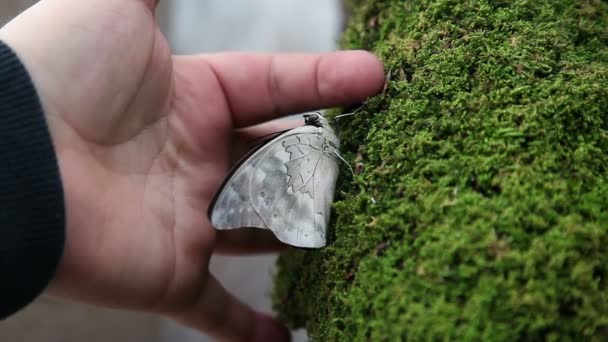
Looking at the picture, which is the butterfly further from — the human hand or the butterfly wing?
the human hand

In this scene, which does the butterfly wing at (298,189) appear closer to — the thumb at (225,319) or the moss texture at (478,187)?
the moss texture at (478,187)

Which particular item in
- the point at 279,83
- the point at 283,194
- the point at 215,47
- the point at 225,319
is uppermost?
the point at 279,83

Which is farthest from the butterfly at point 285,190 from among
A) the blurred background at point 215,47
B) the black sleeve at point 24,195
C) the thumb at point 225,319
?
the blurred background at point 215,47

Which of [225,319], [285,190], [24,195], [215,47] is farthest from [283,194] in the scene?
[215,47]

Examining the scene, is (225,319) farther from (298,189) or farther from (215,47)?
(215,47)

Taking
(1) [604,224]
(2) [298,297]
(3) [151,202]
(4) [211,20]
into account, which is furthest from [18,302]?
(4) [211,20]

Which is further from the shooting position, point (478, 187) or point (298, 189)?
point (298, 189)

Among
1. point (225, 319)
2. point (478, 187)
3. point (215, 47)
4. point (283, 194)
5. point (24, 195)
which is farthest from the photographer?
point (215, 47)

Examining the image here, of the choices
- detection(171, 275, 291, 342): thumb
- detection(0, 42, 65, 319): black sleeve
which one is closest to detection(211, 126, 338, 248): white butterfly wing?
detection(0, 42, 65, 319): black sleeve
